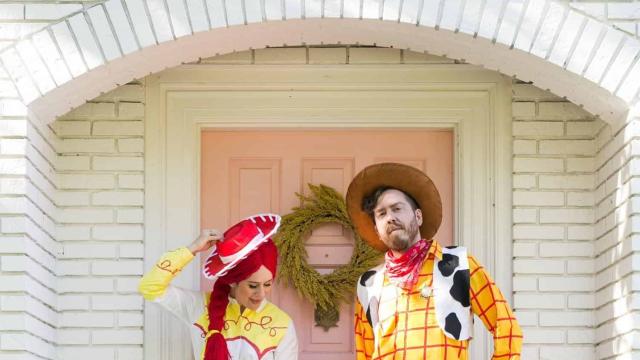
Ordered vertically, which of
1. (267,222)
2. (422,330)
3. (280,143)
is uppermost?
(280,143)

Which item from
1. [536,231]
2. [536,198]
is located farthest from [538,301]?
[536,198]

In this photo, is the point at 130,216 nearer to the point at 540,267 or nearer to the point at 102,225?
the point at 102,225

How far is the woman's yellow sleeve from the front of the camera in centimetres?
672

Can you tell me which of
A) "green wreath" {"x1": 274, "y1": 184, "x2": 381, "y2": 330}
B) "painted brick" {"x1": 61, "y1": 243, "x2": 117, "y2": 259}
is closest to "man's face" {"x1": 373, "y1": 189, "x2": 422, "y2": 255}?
"green wreath" {"x1": 274, "y1": 184, "x2": 381, "y2": 330}

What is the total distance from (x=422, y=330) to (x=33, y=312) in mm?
1751

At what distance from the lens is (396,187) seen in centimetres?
643

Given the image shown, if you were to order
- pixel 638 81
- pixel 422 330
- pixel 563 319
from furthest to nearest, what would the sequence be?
pixel 563 319
pixel 638 81
pixel 422 330

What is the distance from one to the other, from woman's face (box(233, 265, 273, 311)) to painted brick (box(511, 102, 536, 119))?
1459mm

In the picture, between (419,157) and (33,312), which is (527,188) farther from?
(33,312)

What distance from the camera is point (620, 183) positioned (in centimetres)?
671

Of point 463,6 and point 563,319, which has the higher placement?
point 463,6

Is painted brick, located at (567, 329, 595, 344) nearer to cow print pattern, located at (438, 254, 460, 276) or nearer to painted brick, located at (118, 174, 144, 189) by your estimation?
cow print pattern, located at (438, 254, 460, 276)

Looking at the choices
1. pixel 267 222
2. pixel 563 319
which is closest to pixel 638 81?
pixel 563 319

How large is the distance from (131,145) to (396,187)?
4.86ft
